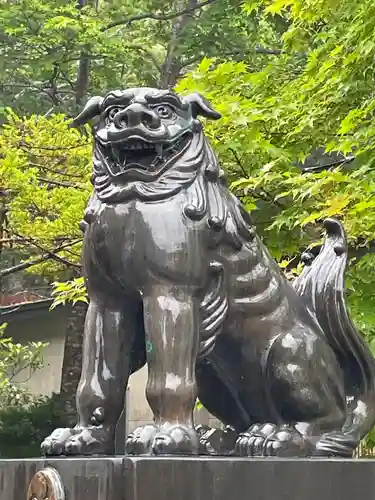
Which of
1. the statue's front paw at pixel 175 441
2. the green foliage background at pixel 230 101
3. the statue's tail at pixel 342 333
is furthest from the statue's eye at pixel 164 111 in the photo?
the green foliage background at pixel 230 101

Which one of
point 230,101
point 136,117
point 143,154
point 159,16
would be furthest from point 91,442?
point 159,16


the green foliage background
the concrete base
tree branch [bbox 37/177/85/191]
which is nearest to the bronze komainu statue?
the concrete base

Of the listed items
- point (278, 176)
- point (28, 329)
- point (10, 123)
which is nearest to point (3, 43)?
point (10, 123)

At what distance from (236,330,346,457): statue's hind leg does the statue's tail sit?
0.41 ft

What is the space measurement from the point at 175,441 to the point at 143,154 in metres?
1.09

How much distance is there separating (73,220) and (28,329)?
30.3ft

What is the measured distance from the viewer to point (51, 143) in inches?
429

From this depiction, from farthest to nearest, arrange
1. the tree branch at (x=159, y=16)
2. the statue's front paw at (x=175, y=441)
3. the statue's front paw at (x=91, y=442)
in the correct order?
the tree branch at (x=159, y=16)
the statue's front paw at (x=91, y=442)
the statue's front paw at (x=175, y=441)

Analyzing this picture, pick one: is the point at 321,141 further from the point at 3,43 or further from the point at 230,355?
the point at 3,43

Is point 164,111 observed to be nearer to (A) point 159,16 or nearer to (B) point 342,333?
(B) point 342,333

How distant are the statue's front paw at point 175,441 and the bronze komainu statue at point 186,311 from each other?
0.01 metres

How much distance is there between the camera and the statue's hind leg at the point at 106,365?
11.1 feet

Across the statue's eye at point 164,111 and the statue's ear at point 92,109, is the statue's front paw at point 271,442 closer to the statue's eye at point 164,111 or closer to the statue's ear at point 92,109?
the statue's eye at point 164,111

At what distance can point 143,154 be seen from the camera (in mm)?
3426
